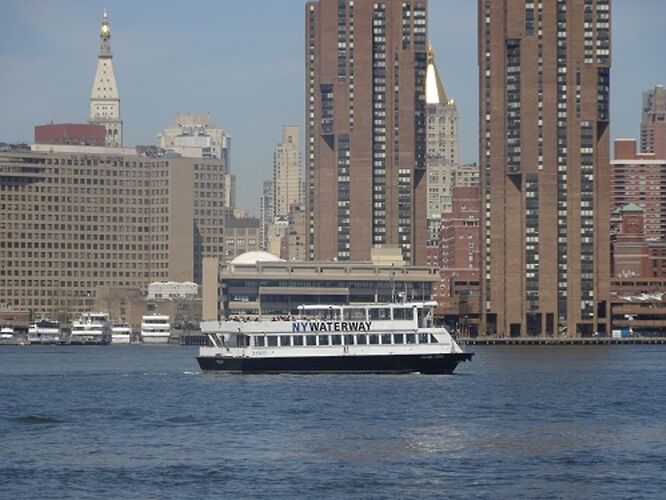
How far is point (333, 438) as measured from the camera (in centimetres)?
9219

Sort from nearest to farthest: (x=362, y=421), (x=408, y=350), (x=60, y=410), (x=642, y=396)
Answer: (x=362, y=421), (x=60, y=410), (x=642, y=396), (x=408, y=350)

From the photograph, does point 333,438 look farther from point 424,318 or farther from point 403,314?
point 424,318

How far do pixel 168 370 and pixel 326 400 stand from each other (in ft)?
196

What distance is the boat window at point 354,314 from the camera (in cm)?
14338

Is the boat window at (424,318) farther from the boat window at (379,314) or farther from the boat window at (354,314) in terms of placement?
the boat window at (354,314)

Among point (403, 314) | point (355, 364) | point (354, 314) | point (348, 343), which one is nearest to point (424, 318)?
point (403, 314)

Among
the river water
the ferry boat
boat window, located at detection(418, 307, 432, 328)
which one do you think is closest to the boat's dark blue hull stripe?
the ferry boat

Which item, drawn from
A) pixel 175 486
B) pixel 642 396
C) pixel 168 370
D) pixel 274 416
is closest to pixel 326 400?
pixel 274 416

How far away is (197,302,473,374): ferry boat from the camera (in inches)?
5610

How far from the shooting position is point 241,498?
72250 millimetres

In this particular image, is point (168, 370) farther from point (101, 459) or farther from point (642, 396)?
point (101, 459)

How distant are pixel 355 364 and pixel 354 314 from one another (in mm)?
3590

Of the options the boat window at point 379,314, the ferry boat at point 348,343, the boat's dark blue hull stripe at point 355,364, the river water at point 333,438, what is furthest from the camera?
the boat's dark blue hull stripe at point 355,364

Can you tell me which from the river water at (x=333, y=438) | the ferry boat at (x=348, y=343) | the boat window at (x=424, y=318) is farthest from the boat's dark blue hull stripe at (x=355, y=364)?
the boat window at (x=424, y=318)
